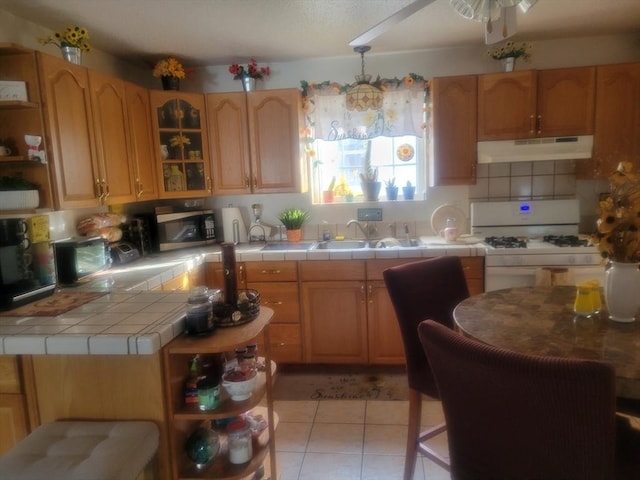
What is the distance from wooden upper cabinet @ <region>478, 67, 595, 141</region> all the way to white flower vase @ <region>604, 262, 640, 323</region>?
1727 millimetres

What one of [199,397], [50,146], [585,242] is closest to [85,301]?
[199,397]

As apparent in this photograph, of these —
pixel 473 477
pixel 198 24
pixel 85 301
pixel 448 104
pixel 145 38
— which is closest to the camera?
pixel 473 477

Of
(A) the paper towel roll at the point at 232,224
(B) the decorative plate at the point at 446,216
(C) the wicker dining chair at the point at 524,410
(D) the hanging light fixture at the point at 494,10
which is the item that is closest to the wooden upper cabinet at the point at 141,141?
(A) the paper towel roll at the point at 232,224

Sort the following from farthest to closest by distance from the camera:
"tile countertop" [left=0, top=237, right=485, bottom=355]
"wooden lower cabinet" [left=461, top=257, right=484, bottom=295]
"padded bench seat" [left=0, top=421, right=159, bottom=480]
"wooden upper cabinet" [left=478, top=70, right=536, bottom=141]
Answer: "wooden upper cabinet" [left=478, top=70, right=536, bottom=141] → "wooden lower cabinet" [left=461, top=257, right=484, bottom=295] → "tile countertop" [left=0, top=237, right=485, bottom=355] → "padded bench seat" [left=0, top=421, right=159, bottom=480]

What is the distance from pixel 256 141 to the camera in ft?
10.6

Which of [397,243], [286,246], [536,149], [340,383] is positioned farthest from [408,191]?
[340,383]

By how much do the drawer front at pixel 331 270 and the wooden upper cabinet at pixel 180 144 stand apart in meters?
0.99

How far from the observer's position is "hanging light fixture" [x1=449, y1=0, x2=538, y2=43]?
4.83ft

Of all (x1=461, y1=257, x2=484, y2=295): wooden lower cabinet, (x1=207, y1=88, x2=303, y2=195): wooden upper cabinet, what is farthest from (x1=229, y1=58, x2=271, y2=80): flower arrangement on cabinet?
(x1=461, y1=257, x2=484, y2=295): wooden lower cabinet

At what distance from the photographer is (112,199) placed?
8.72 feet

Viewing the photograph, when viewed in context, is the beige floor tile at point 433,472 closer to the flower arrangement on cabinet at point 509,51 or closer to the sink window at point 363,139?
the sink window at point 363,139

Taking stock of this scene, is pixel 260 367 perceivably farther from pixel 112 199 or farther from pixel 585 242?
pixel 585 242

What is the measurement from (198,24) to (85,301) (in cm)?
170

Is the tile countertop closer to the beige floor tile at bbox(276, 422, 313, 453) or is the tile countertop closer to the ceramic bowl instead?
the ceramic bowl
